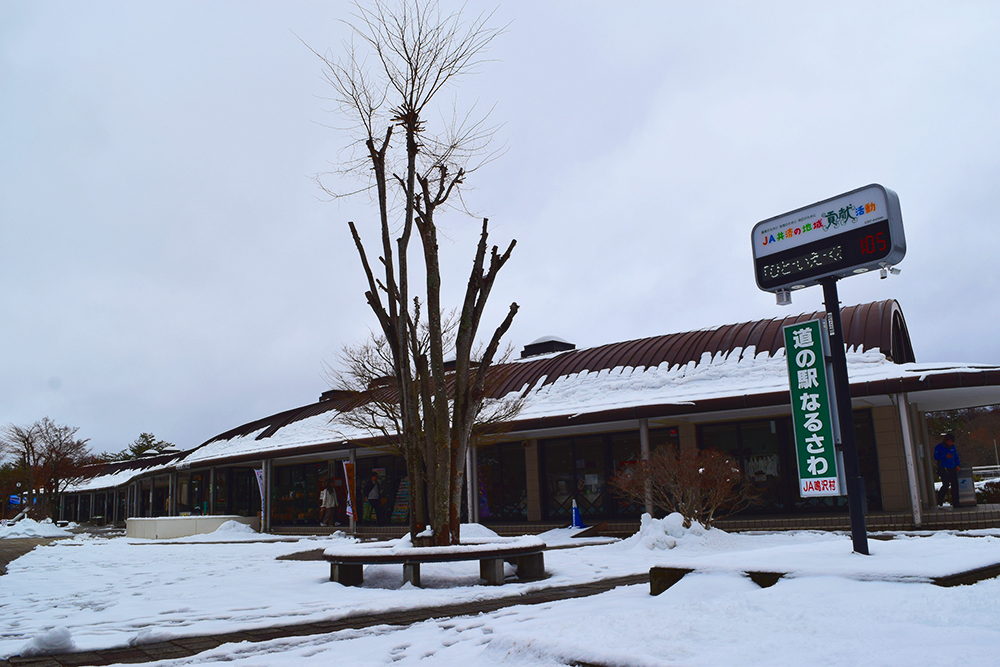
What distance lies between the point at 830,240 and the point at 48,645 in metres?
7.87

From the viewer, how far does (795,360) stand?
785cm

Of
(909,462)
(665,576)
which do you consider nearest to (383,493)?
(909,462)

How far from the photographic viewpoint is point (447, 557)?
875 centimetres

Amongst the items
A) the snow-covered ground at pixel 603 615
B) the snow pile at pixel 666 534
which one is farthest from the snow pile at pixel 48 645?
the snow pile at pixel 666 534

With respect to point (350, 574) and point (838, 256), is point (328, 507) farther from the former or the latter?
point (838, 256)

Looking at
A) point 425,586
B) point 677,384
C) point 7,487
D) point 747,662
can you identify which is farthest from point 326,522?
point 7,487

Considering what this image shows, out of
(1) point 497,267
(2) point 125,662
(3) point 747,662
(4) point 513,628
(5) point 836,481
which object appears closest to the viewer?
(3) point 747,662

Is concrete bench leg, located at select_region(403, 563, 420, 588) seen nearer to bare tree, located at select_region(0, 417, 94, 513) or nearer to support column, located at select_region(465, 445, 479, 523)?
support column, located at select_region(465, 445, 479, 523)

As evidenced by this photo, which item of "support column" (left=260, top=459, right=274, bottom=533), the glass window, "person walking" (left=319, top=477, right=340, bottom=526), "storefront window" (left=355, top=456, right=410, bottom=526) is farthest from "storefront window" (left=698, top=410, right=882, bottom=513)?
"support column" (left=260, top=459, right=274, bottom=533)

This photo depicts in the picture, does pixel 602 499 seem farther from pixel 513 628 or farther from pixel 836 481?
pixel 513 628

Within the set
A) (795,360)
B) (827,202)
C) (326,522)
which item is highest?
(827,202)

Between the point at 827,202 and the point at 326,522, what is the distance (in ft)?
72.3

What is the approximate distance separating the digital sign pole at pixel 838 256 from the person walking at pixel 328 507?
67.1 ft

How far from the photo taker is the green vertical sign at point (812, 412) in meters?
Answer: 7.51
